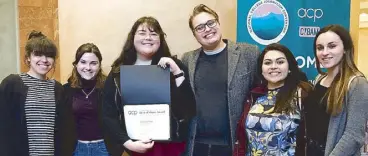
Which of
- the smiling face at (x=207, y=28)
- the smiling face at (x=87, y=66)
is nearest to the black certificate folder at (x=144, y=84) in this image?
the smiling face at (x=207, y=28)

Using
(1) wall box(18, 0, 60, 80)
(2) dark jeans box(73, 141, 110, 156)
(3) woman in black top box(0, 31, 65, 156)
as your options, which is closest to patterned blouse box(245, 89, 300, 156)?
(2) dark jeans box(73, 141, 110, 156)

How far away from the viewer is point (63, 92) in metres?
2.54

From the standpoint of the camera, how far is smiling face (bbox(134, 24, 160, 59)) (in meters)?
2.32

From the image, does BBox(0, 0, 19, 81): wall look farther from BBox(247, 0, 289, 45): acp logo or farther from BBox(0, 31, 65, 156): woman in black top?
BBox(247, 0, 289, 45): acp logo

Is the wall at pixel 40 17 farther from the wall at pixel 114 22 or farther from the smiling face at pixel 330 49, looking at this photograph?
the smiling face at pixel 330 49

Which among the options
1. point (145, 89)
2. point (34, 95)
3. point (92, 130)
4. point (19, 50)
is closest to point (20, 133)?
point (34, 95)

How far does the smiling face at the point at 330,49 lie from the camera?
2.07 m

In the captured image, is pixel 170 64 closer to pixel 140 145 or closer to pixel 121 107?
pixel 121 107

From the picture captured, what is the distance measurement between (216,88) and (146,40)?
0.53 m

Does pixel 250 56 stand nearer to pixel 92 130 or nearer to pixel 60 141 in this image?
pixel 92 130

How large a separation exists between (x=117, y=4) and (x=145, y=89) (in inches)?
55.8

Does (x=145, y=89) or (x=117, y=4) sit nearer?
(x=145, y=89)

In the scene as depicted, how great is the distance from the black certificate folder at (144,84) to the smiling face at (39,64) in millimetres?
520

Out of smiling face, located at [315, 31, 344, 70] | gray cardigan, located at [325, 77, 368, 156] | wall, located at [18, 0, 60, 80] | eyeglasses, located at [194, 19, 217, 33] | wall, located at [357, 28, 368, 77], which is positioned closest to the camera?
gray cardigan, located at [325, 77, 368, 156]
